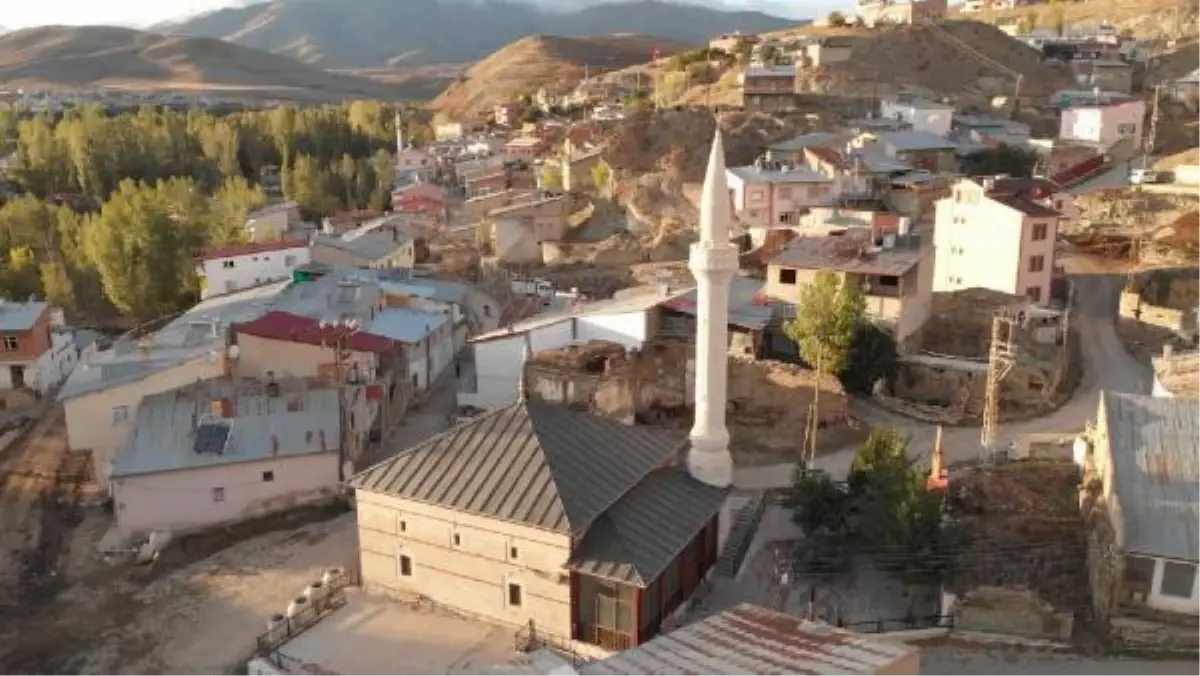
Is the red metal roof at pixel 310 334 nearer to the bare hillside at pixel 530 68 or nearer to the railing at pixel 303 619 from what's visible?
the railing at pixel 303 619

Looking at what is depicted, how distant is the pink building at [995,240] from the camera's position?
34.6 meters

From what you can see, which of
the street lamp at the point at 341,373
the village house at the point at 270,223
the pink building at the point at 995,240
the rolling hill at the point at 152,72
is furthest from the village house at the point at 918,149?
the rolling hill at the point at 152,72

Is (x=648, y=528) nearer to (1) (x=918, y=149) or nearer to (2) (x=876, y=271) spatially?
(2) (x=876, y=271)

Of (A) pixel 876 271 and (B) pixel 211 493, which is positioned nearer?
(B) pixel 211 493

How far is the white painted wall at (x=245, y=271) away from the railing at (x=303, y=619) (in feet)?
75.5

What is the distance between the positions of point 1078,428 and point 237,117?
78.3 meters

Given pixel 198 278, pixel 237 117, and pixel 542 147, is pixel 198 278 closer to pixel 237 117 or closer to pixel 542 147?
pixel 542 147

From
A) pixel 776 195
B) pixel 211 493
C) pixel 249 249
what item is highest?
pixel 776 195

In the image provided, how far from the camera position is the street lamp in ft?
83.6

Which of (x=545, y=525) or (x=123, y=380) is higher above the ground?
(x=545, y=525)

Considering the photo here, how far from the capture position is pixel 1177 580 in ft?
59.5

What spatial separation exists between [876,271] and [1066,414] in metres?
6.84

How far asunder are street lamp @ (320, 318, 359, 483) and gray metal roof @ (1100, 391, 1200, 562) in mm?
16684

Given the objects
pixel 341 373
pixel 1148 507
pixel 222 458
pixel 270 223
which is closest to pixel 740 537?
pixel 1148 507
